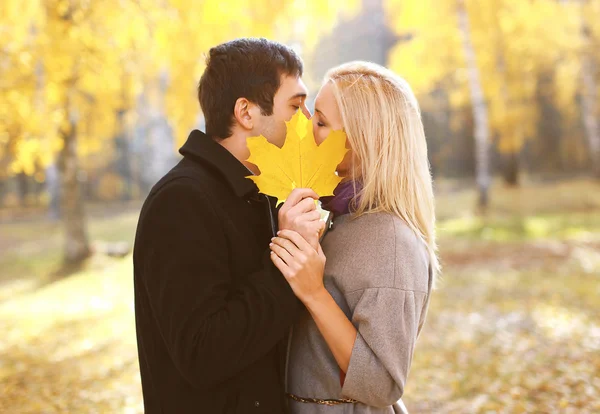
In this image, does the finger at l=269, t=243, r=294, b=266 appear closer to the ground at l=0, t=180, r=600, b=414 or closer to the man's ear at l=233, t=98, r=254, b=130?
the man's ear at l=233, t=98, r=254, b=130

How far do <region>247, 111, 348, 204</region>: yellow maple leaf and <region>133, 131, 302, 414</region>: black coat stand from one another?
0.11 m

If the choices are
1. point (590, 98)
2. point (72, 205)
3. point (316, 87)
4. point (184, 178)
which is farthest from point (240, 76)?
point (590, 98)

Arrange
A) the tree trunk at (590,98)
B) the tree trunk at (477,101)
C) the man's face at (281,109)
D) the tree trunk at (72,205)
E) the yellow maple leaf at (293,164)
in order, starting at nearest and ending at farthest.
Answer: the yellow maple leaf at (293,164)
the man's face at (281,109)
the tree trunk at (72,205)
the tree trunk at (477,101)
the tree trunk at (590,98)

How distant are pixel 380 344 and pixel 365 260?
0.89 ft

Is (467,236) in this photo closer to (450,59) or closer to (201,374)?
(450,59)

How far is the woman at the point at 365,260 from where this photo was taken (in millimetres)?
1890

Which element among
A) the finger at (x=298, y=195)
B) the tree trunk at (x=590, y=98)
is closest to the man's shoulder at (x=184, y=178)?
the finger at (x=298, y=195)

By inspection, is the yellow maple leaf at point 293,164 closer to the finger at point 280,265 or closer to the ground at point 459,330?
the finger at point 280,265

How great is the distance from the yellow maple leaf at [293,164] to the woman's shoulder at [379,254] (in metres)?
0.19

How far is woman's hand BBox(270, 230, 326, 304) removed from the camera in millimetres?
1844

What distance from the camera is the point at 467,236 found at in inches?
521

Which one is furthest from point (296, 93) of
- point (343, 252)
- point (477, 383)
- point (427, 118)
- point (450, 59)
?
point (427, 118)

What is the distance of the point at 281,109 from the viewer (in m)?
2.21

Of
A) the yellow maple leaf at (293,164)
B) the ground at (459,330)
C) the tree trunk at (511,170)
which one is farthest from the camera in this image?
the tree trunk at (511,170)
